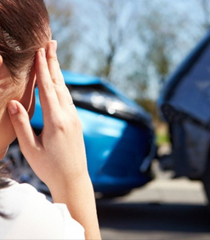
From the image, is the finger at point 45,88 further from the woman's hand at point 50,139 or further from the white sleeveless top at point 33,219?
the white sleeveless top at point 33,219

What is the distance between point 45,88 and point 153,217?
3814 mm

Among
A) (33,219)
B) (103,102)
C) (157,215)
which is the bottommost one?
(157,215)

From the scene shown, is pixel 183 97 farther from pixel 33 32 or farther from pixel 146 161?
pixel 33 32

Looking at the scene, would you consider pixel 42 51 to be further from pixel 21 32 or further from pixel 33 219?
pixel 33 219

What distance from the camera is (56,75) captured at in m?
0.90

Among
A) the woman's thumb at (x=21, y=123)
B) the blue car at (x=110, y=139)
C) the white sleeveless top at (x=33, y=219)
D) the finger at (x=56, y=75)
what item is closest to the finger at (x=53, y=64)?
the finger at (x=56, y=75)

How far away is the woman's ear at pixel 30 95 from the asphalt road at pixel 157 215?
302 cm

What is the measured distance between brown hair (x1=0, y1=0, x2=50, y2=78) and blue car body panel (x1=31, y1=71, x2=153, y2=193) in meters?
3.01

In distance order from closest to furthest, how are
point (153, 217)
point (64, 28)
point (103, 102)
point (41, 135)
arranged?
point (41, 135)
point (103, 102)
point (153, 217)
point (64, 28)

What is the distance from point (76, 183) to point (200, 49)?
3.24 m

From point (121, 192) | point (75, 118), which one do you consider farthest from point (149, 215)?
point (75, 118)

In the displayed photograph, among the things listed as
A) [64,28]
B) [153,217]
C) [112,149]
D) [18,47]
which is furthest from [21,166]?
[64,28]

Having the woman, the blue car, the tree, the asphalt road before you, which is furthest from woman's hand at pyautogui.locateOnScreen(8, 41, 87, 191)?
the tree

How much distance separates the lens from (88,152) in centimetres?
381
